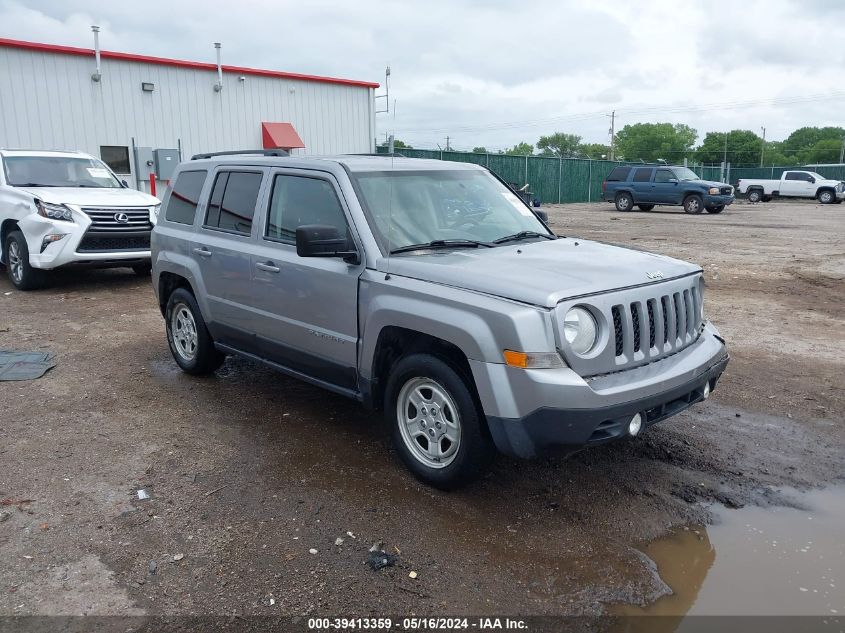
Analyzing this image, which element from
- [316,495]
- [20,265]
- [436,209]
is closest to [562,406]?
[316,495]

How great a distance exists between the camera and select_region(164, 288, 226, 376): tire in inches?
A: 231

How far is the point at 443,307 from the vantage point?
3.73 m

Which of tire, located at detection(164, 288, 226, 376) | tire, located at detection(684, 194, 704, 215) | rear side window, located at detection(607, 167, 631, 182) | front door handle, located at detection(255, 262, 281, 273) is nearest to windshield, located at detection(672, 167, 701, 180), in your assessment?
tire, located at detection(684, 194, 704, 215)

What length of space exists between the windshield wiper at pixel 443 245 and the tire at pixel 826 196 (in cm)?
3761

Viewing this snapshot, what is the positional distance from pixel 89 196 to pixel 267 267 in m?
6.57

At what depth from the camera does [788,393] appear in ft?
18.6

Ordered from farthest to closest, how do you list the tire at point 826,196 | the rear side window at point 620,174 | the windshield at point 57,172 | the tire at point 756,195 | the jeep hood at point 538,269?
the tire at point 756,195 → the tire at point 826,196 → the rear side window at point 620,174 → the windshield at point 57,172 → the jeep hood at point 538,269

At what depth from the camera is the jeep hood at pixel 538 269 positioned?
3.55 meters

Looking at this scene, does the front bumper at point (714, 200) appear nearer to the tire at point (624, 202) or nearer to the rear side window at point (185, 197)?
the tire at point (624, 202)

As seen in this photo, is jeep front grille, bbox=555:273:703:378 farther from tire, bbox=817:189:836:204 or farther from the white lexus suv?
tire, bbox=817:189:836:204

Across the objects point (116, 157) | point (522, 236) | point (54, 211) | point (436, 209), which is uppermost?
point (116, 157)

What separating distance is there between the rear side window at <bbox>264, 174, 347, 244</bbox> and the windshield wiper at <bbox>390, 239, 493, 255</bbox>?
16.5 inches

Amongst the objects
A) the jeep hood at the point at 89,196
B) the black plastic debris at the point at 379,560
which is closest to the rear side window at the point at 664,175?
the jeep hood at the point at 89,196

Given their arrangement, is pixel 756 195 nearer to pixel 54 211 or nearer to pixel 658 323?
pixel 54 211
